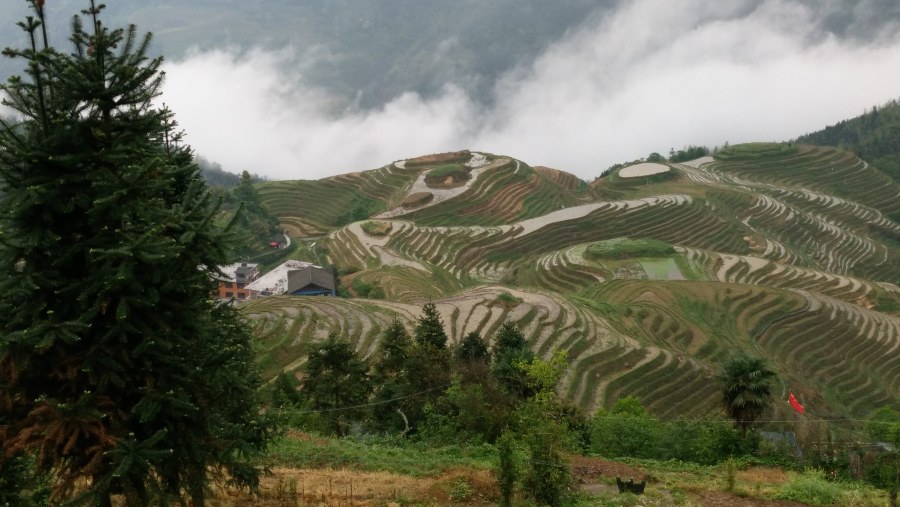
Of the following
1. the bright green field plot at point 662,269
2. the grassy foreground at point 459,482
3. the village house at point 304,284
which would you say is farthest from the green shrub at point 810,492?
the bright green field plot at point 662,269

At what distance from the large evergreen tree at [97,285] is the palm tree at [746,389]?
21.0 meters

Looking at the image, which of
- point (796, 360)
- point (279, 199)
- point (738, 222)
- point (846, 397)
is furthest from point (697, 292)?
point (279, 199)

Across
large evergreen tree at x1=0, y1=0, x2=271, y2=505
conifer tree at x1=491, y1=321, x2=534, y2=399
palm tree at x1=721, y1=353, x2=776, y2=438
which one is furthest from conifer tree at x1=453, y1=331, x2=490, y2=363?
large evergreen tree at x1=0, y1=0, x2=271, y2=505

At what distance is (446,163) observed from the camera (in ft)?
425

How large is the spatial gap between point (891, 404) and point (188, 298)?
5664 cm

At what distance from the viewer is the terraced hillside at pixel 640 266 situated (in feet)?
158

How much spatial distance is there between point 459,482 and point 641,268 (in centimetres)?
7175

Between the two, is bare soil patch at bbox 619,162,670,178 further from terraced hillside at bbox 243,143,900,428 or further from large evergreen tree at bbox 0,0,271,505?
large evergreen tree at bbox 0,0,271,505

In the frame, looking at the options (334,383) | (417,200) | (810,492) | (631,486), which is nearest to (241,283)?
(417,200)

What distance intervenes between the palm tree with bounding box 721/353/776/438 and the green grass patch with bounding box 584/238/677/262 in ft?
201

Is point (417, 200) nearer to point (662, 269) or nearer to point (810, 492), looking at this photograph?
point (662, 269)

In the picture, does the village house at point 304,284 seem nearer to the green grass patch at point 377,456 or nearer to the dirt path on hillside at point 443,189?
the dirt path on hillside at point 443,189

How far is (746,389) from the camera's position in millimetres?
24719

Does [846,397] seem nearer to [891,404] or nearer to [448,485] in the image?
[891,404]
